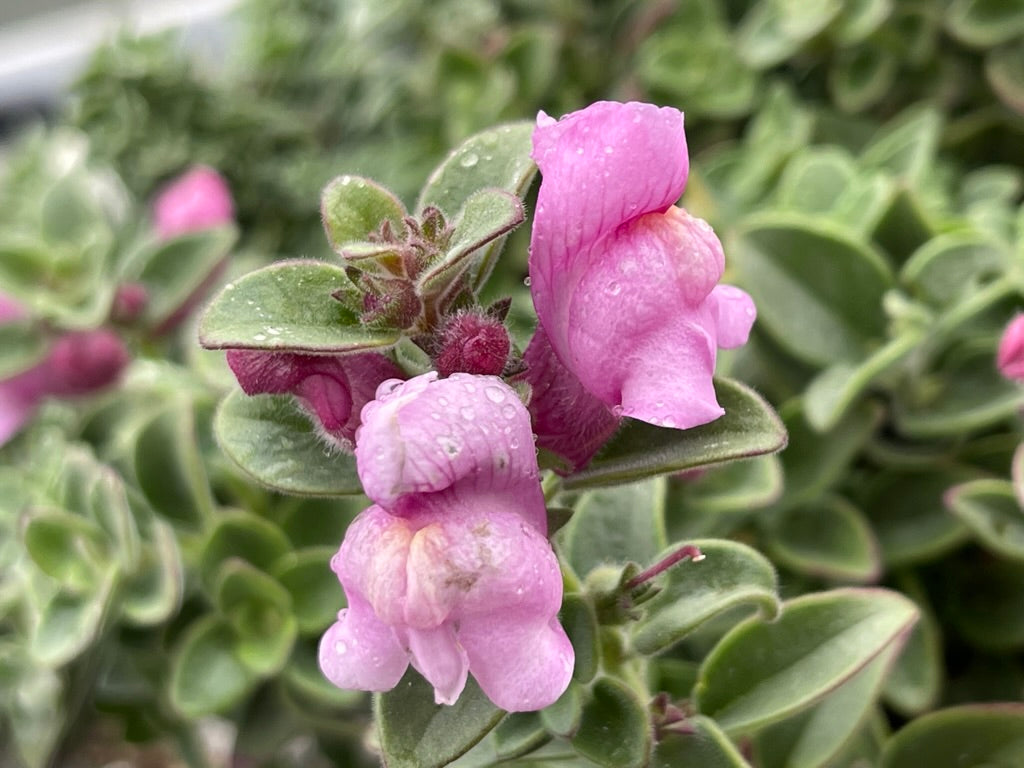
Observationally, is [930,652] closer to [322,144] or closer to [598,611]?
[598,611]

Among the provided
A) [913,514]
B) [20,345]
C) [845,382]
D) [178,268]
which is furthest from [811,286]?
[20,345]

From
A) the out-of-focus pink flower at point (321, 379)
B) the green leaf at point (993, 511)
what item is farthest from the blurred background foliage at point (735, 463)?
the out-of-focus pink flower at point (321, 379)

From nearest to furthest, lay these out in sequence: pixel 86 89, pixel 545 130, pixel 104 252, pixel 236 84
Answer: pixel 545 130
pixel 104 252
pixel 86 89
pixel 236 84

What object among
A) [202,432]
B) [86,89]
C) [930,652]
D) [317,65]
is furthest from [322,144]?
[930,652]

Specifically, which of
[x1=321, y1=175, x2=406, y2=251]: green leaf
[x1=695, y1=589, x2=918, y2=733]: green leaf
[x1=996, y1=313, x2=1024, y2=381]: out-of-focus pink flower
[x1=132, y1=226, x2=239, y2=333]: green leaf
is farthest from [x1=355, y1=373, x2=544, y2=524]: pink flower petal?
[x1=132, y1=226, x2=239, y2=333]: green leaf

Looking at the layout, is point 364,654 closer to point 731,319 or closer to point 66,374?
point 731,319

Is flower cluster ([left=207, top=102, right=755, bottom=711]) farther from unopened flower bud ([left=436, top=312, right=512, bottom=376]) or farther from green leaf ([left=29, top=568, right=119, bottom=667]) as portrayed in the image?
green leaf ([left=29, top=568, right=119, bottom=667])

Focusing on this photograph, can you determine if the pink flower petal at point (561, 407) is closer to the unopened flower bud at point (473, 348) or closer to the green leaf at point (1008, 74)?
the unopened flower bud at point (473, 348)
